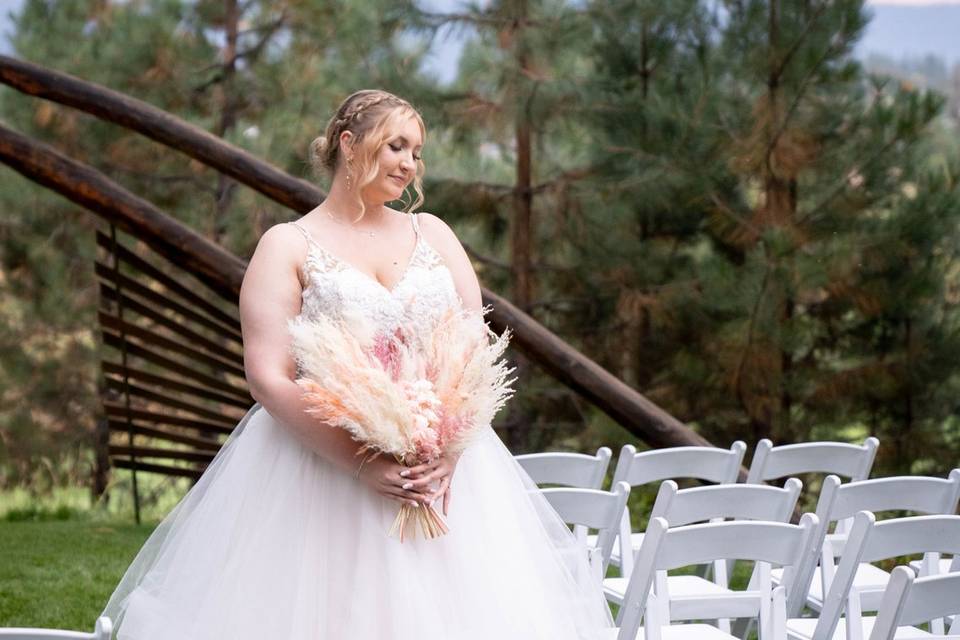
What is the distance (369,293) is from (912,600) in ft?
4.18

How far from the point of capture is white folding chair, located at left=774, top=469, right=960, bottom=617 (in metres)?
3.09

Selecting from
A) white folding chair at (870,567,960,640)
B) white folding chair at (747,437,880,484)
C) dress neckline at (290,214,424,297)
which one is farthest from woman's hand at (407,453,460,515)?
white folding chair at (747,437,880,484)

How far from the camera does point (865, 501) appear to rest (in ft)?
10.5

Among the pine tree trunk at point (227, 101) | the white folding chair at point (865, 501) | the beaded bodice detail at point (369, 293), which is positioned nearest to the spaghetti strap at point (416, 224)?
the beaded bodice detail at point (369, 293)

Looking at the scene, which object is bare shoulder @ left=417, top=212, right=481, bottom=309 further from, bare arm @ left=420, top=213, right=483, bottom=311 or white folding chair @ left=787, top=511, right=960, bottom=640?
white folding chair @ left=787, top=511, right=960, bottom=640

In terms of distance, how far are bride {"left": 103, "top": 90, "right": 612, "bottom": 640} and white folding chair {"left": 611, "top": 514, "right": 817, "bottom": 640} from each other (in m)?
0.16

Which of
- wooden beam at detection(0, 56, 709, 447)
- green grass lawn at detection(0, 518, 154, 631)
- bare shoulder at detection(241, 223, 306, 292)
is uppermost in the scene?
wooden beam at detection(0, 56, 709, 447)

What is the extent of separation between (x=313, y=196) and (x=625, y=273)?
278cm

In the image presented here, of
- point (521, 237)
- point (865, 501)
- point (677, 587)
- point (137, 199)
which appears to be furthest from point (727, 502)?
point (521, 237)

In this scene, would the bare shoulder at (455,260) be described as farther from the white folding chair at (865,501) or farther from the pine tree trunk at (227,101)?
the pine tree trunk at (227,101)

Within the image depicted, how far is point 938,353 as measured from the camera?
6.72 meters

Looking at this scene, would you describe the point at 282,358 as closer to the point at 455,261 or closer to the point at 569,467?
the point at 455,261

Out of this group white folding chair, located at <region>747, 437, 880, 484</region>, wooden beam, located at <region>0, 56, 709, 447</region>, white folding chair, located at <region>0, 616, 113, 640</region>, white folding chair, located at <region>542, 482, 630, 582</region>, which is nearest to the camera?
white folding chair, located at <region>0, 616, 113, 640</region>

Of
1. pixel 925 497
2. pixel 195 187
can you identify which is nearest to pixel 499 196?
pixel 195 187
